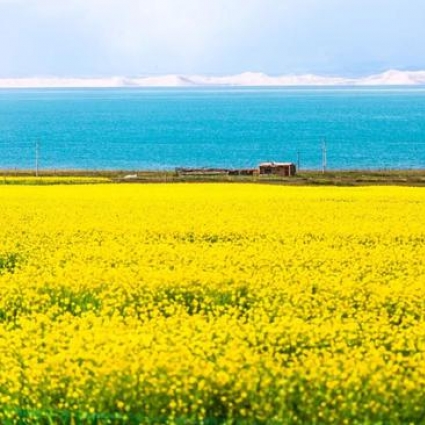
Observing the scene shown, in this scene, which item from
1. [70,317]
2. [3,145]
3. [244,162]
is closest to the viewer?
[70,317]

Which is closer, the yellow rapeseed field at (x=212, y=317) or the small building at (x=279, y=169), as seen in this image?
the yellow rapeseed field at (x=212, y=317)

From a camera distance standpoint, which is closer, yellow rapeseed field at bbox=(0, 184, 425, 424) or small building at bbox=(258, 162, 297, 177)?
yellow rapeseed field at bbox=(0, 184, 425, 424)

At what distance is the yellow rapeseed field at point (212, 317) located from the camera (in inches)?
371

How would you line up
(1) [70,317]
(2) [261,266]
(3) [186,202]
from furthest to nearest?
(3) [186,202], (2) [261,266], (1) [70,317]

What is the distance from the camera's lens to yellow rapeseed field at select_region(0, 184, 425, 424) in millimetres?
9422

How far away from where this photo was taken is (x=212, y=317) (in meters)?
12.4

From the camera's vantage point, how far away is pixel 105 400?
31.2 ft

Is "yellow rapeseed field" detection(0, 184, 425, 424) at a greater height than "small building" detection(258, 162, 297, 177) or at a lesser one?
greater

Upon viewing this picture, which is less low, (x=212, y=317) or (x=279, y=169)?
(x=212, y=317)

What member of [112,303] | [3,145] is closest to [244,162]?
[3,145]

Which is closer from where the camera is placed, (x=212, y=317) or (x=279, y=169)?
(x=212, y=317)

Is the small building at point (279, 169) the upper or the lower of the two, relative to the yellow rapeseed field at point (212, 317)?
lower

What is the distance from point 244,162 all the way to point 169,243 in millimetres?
108966

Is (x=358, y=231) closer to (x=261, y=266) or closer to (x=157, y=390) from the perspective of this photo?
(x=261, y=266)
